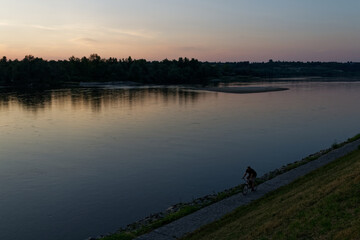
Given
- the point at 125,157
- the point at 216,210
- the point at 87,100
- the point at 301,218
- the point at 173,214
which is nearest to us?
the point at 301,218

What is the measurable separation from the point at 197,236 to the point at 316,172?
12.4 metres

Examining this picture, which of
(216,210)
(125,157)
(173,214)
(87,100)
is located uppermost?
(87,100)

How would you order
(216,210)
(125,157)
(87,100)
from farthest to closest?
(87,100)
(125,157)
(216,210)

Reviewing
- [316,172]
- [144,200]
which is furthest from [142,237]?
[316,172]

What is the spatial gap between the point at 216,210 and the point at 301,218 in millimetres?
7215

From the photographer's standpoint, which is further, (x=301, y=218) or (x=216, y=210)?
(x=216, y=210)

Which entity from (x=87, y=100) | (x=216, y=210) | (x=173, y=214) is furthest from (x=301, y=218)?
(x=87, y=100)

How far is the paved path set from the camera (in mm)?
17719

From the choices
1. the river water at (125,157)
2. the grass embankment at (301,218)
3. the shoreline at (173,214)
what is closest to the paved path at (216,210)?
the shoreline at (173,214)

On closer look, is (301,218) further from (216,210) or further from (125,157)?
(125,157)

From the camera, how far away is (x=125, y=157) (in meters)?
35.8

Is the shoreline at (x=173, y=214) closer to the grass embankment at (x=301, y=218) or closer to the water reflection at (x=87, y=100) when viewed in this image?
the grass embankment at (x=301, y=218)

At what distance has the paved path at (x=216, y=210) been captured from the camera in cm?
1772

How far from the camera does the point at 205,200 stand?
2347 cm
